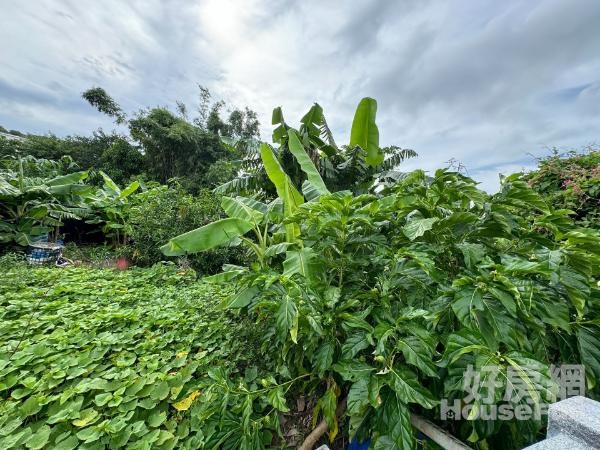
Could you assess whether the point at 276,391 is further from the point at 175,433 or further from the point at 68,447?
the point at 68,447

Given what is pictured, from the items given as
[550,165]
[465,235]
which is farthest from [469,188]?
[550,165]

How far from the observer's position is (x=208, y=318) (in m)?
2.73

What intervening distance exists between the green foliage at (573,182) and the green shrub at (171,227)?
5.21 metres

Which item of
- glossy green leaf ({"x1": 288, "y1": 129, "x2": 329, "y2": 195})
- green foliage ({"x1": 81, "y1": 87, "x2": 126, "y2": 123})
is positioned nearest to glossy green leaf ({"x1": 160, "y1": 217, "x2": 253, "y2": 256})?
glossy green leaf ({"x1": 288, "y1": 129, "x2": 329, "y2": 195})

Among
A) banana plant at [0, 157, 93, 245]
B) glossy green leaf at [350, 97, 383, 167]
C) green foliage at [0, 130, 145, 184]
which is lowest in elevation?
banana plant at [0, 157, 93, 245]

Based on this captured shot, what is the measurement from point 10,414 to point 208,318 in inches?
56.3

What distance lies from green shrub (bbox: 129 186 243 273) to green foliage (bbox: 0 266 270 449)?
1.96 metres

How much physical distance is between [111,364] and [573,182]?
5.74 m

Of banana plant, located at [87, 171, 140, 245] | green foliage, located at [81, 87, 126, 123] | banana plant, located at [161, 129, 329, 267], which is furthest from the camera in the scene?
green foliage, located at [81, 87, 126, 123]

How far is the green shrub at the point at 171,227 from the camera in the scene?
5.27 m

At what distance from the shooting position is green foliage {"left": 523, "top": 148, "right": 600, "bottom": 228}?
338cm

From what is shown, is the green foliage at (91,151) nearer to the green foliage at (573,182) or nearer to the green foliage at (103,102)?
the green foliage at (103,102)

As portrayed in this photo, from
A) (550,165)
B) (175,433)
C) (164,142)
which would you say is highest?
(164,142)

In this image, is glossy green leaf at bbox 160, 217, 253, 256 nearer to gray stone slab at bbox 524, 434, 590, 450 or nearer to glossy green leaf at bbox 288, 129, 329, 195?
glossy green leaf at bbox 288, 129, 329, 195
